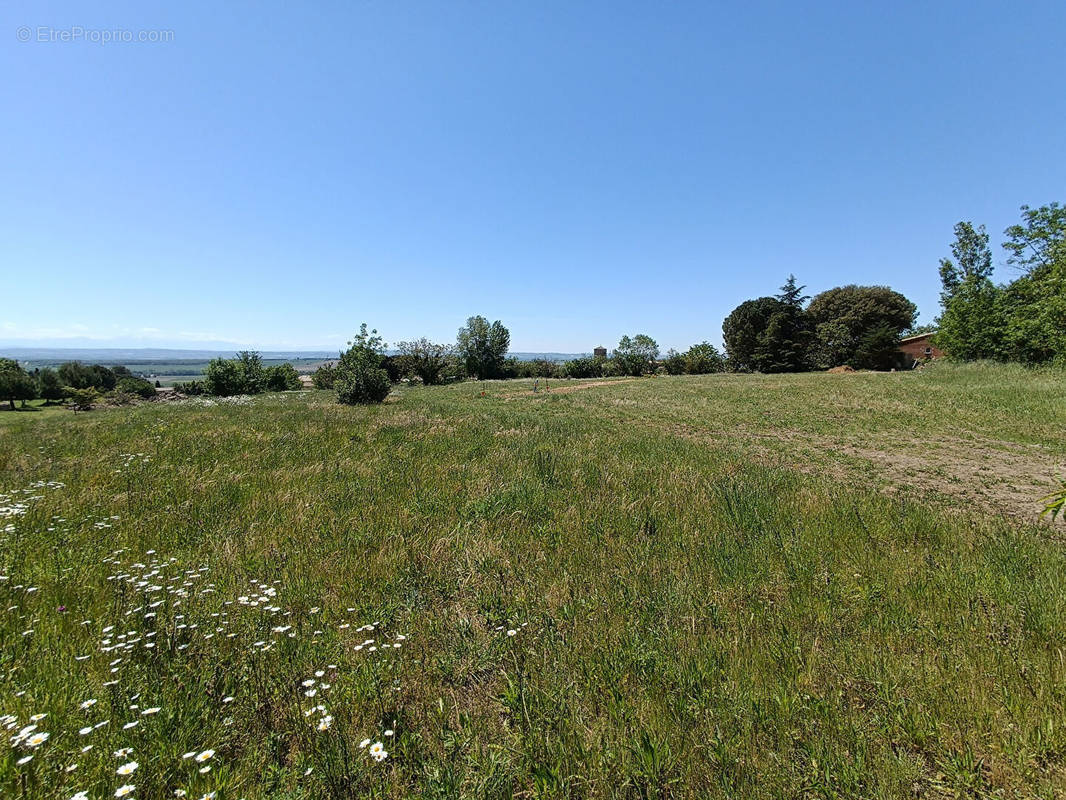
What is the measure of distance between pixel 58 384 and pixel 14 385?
15857 millimetres

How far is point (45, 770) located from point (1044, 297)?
4838cm

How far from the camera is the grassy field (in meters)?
2.05

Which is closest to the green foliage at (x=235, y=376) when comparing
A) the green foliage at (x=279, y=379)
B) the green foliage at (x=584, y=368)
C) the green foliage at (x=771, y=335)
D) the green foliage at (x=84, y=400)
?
the green foliage at (x=279, y=379)

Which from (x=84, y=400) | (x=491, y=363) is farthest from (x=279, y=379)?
(x=491, y=363)

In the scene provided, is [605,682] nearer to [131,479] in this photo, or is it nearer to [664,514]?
[664,514]

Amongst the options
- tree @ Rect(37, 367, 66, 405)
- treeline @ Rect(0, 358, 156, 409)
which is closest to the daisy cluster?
treeline @ Rect(0, 358, 156, 409)

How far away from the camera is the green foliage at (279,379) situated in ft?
184

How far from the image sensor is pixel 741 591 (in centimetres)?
368

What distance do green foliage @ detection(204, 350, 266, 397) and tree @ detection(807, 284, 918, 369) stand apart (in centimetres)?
7761

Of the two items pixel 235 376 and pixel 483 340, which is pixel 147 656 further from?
pixel 483 340

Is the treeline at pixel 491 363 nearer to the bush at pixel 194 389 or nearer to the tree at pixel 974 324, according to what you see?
the bush at pixel 194 389

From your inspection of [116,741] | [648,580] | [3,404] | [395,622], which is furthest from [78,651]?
[3,404]

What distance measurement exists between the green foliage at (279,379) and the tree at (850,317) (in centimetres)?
7656

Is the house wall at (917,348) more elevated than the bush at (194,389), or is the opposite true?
the house wall at (917,348)
